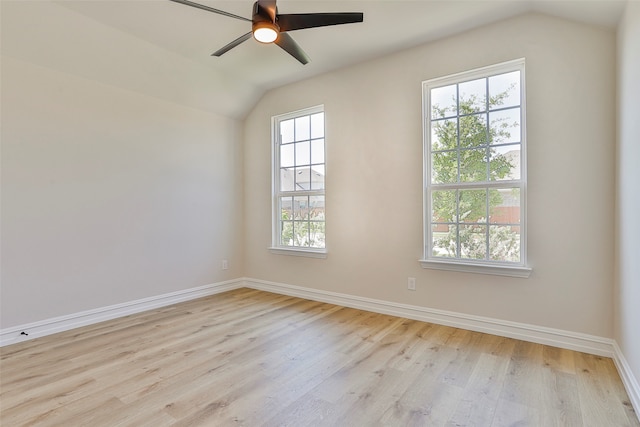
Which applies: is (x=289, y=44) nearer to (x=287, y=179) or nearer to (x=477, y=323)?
(x=287, y=179)

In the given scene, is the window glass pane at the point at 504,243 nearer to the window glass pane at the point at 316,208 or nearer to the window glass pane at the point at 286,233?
the window glass pane at the point at 316,208

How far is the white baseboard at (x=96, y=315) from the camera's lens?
2842mm

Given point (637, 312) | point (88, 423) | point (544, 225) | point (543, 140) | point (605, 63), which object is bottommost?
point (88, 423)

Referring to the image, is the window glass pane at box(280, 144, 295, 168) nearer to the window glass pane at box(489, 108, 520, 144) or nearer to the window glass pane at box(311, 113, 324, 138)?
the window glass pane at box(311, 113, 324, 138)

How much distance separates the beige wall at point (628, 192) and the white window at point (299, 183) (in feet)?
8.89

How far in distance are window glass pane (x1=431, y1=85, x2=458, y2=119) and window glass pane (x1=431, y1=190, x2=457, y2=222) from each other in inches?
30.6

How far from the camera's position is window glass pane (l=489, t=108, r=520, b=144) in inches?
113

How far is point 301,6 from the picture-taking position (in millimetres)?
2615

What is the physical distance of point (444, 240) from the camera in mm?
3234

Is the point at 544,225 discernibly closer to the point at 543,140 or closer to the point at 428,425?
the point at 543,140

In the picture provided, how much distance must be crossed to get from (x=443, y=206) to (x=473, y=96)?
1074 mm

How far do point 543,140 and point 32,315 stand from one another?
4702mm

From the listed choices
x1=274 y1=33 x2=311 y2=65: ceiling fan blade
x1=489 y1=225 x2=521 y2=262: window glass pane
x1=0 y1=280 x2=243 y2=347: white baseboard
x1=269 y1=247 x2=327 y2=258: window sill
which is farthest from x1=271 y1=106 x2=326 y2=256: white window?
x1=489 y1=225 x2=521 y2=262: window glass pane

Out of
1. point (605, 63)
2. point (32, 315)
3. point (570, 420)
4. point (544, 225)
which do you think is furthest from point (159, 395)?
point (605, 63)
